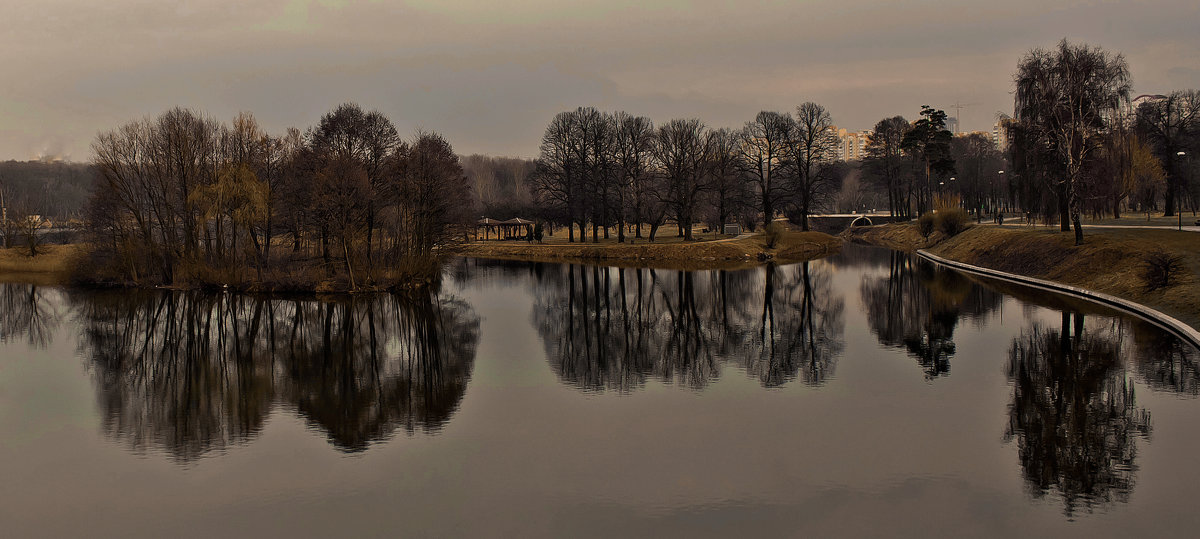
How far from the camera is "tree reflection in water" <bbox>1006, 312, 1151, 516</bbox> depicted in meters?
12.2

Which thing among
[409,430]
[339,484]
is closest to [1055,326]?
[409,430]

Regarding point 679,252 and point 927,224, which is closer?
point 679,252

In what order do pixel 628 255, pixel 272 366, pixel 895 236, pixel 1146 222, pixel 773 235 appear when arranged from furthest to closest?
pixel 895 236 < pixel 773 235 < pixel 628 255 < pixel 1146 222 < pixel 272 366

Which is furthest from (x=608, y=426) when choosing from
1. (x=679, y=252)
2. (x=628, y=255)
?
(x=628, y=255)

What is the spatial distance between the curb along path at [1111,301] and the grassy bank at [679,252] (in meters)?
16.5

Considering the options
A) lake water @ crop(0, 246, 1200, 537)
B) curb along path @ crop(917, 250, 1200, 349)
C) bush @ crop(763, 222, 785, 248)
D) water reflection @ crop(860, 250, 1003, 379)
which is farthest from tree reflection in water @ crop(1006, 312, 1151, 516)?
bush @ crop(763, 222, 785, 248)

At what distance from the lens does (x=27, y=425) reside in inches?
672

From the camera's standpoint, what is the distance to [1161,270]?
98.2 ft

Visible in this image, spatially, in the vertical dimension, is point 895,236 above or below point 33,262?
below

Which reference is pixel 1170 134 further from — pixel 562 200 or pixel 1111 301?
pixel 562 200

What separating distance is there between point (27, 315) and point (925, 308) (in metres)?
39.4

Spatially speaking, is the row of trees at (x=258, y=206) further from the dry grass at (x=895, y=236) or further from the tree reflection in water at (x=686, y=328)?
the dry grass at (x=895, y=236)

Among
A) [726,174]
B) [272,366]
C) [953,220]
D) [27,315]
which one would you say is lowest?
[272,366]

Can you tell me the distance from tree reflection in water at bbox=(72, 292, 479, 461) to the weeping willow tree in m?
30.4
